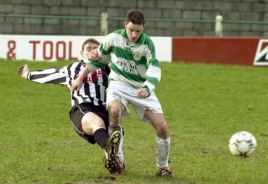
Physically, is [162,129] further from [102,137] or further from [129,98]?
[102,137]

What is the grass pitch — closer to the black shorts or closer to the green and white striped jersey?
the black shorts

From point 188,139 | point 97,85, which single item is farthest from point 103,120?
point 188,139

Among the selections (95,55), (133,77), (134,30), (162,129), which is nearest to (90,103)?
(95,55)

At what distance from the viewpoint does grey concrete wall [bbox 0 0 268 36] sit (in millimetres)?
25984

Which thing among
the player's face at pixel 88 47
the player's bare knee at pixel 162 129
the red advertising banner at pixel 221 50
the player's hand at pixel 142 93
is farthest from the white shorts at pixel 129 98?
the red advertising banner at pixel 221 50

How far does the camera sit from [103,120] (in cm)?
937

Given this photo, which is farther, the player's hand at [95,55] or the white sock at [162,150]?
the player's hand at [95,55]

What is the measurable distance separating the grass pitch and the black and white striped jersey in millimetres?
833

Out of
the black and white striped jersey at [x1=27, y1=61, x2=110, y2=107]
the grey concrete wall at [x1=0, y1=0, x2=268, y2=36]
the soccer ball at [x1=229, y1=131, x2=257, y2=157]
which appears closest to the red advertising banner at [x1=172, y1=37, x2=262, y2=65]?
the grey concrete wall at [x1=0, y1=0, x2=268, y2=36]

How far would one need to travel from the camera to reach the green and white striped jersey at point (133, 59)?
8.91 metres

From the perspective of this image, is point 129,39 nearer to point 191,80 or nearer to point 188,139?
point 188,139

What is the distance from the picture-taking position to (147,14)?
28.0m

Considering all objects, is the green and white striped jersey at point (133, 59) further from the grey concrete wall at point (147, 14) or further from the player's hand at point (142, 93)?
the grey concrete wall at point (147, 14)

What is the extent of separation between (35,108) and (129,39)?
292 inches
